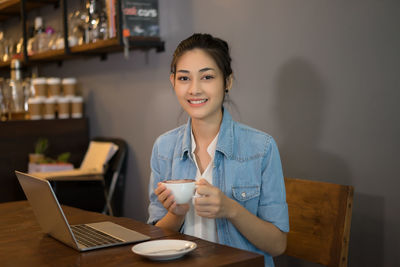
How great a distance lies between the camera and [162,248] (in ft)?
3.41

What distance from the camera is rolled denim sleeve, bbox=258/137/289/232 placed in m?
1.44

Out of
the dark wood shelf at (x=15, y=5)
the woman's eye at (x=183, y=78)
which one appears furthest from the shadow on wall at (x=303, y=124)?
the dark wood shelf at (x=15, y=5)

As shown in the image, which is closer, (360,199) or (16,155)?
(360,199)

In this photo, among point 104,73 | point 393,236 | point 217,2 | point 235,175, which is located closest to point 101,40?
point 104,73

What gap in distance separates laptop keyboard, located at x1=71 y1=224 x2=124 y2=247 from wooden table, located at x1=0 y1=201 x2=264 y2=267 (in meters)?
0.04

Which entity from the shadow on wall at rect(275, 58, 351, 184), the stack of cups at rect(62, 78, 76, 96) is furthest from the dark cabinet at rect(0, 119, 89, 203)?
the shadow on wall at rect(275, 58, 351, 184)

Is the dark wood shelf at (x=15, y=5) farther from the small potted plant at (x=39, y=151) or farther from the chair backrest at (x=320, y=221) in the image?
the chair backrest at (x=320, y=221)

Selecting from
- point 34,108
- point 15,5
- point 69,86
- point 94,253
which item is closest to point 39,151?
point 34,108

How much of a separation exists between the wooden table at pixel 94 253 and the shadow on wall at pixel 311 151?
37.7 inches

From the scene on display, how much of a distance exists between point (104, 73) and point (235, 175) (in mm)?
2296

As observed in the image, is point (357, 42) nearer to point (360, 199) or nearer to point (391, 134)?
point (391, 134)

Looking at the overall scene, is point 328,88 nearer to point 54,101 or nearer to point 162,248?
point 162,248

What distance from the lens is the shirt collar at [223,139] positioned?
4.98ft

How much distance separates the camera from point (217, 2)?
101 inches
